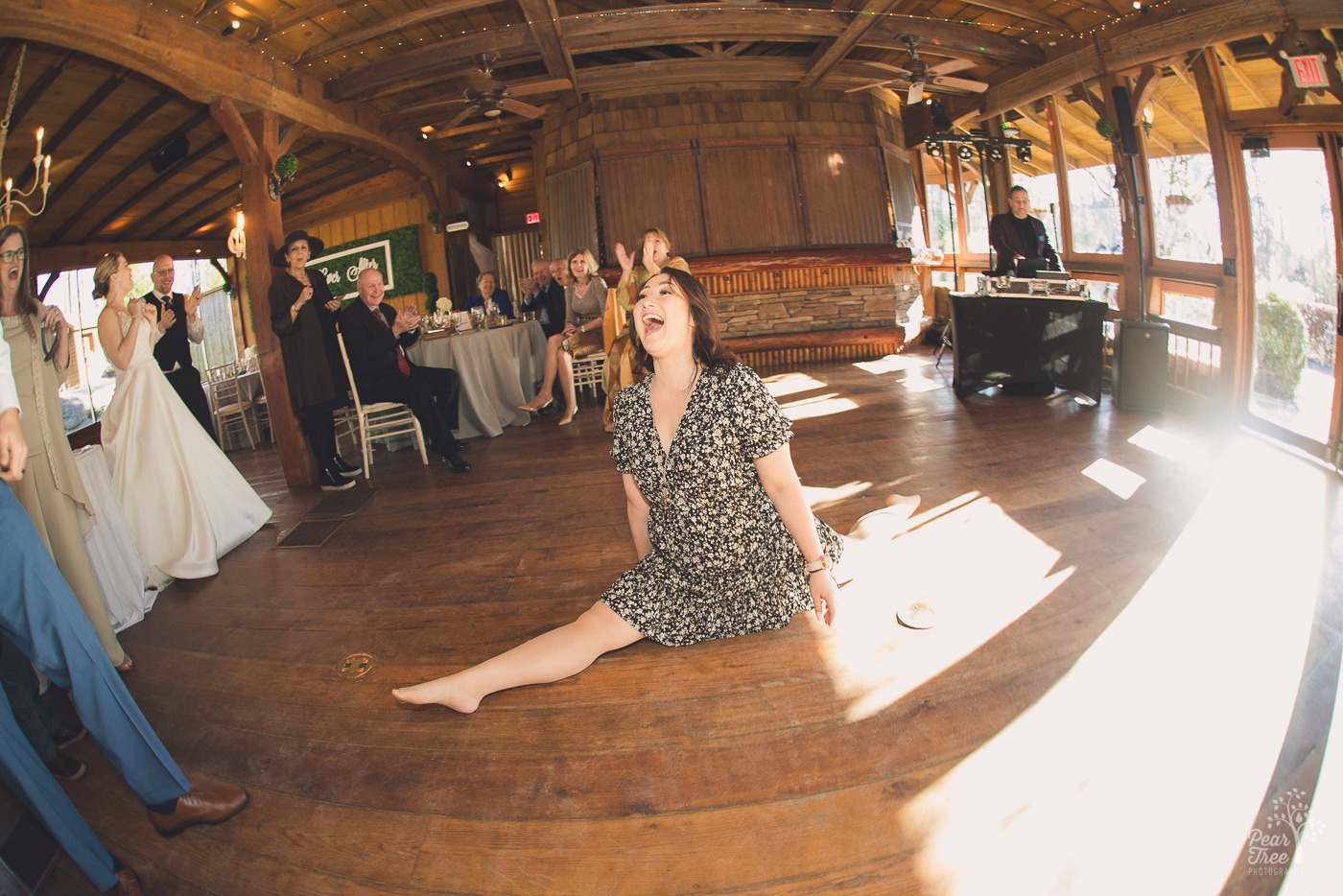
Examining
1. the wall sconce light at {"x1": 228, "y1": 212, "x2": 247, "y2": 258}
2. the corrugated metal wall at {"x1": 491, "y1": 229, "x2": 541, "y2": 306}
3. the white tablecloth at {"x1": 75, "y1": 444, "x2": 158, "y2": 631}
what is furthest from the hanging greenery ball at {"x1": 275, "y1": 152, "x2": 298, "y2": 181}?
the corrugated metal wall at {"x1": 491, "y1": 229, "x2": 541, "y2": 306}

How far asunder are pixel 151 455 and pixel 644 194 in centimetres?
624

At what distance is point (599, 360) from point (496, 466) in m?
2.39

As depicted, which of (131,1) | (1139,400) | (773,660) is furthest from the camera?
(1139,400)

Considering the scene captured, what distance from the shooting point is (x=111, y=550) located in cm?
340

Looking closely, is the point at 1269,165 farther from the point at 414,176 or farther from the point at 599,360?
the point at 414,176

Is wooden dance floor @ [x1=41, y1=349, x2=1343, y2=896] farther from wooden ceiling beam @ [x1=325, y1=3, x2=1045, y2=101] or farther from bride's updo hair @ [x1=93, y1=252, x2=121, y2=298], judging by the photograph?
wooden ceiling beam @ [x1=325, y1=3, x2=1045, y2=101]

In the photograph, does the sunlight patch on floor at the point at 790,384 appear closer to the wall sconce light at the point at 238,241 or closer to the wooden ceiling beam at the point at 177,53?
the wall sconce light at the point at 238,241

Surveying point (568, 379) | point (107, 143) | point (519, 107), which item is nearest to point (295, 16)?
point (519, 107)

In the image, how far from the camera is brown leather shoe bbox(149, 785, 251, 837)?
1.92m

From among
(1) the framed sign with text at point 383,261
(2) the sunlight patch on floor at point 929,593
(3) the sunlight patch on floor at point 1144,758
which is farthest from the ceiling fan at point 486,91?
(3) the sunlight patch on floor at point 1144,758

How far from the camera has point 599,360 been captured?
7570 mm

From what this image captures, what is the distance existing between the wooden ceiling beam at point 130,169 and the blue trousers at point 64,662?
6.62m

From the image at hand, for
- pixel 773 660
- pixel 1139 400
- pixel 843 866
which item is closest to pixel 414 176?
pixel 1139 400

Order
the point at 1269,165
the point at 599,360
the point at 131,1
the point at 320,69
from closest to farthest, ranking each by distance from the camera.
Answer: the point at 131,1 < the point at 1269,165 < the point at 320,69 < the point at 599,360
